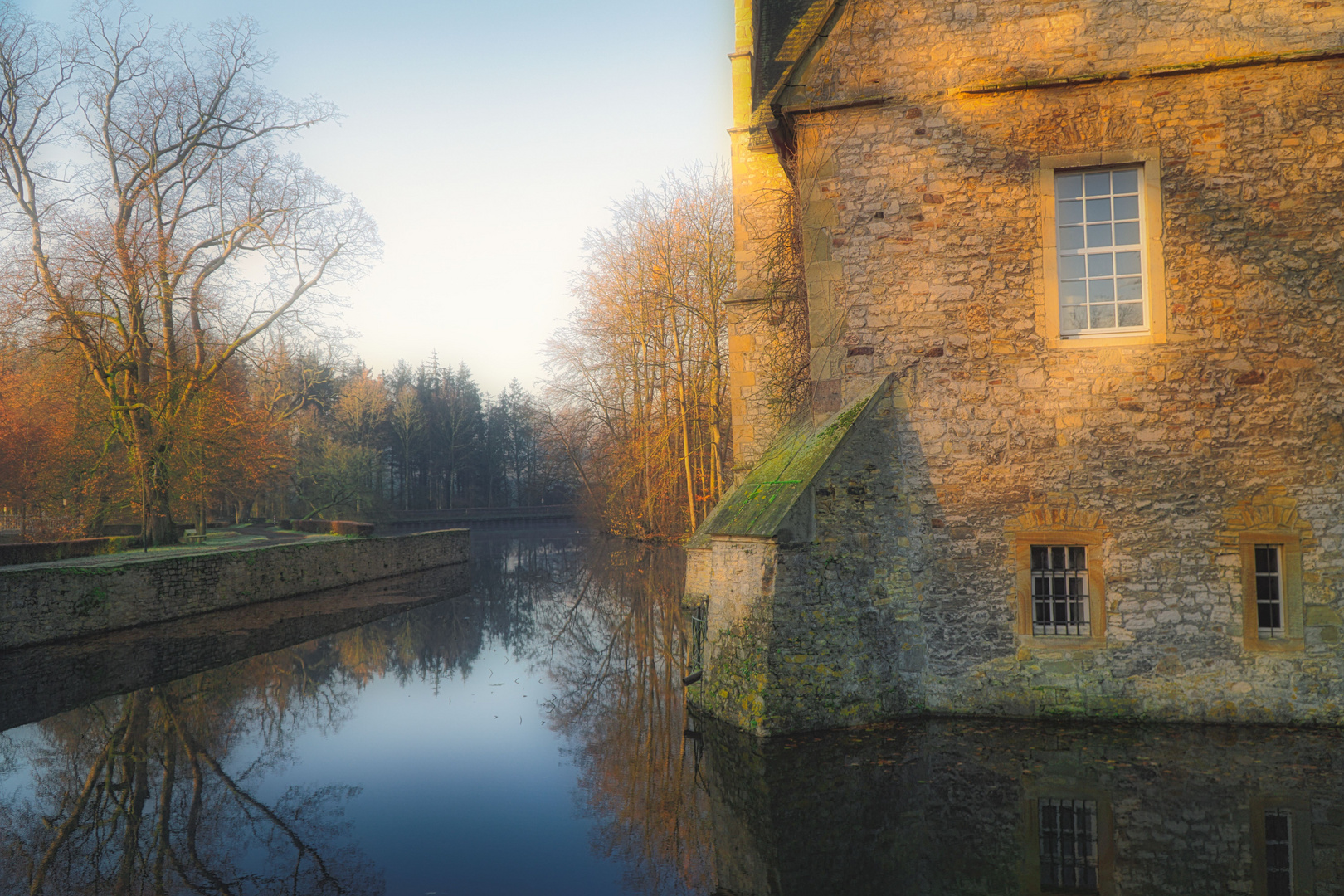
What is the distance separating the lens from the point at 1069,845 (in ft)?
16.5

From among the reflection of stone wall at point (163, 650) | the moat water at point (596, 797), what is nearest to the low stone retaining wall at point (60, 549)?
the reflection of stone wall at point (163, 650)

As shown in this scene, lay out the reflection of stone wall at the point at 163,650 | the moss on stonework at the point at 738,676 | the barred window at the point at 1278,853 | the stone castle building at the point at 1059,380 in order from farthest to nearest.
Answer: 1. the reflection of stone wall at the point at 163,650
2. the stone castle building at the point at 1059,380
3. the moss on stonework at the point at 738,676
4. the barred window at the point at 1278,853

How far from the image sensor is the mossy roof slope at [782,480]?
7.35 m

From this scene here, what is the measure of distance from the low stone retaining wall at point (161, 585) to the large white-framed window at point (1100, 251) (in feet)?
47.2

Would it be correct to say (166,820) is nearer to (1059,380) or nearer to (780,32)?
(1059,380)

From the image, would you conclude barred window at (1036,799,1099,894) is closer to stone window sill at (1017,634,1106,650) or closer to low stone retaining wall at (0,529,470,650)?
stone window sill at (1017,634,1106,650)

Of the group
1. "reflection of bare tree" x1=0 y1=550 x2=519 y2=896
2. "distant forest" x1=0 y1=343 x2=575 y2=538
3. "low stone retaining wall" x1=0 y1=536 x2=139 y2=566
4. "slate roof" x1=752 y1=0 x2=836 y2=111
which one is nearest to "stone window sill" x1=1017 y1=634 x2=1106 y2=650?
"reflection of bare tree" x1=0 y1=550 x2=519 y2=896

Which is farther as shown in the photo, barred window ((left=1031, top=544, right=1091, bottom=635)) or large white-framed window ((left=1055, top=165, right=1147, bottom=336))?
large white-framed window ((left=1055, top=165, right=1147, bottom=336))

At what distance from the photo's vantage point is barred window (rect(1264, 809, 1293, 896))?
4426 mm

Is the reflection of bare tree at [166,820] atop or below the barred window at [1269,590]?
below

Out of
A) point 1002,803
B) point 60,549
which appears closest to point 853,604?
point 1002,803

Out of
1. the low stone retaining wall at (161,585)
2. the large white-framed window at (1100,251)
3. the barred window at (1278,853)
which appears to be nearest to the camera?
the barred window at (1278,853)

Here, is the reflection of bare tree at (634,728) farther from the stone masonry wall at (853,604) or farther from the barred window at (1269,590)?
the barred window at (1269,590)

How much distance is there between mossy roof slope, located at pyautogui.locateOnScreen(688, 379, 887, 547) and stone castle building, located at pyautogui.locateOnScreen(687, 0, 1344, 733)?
51 millimetres
